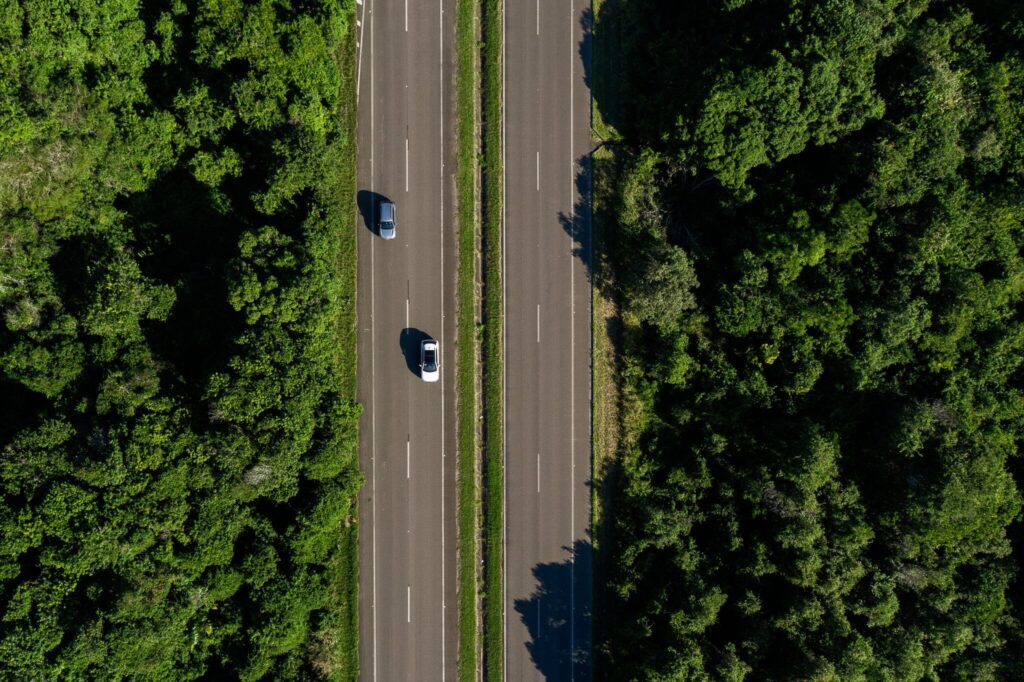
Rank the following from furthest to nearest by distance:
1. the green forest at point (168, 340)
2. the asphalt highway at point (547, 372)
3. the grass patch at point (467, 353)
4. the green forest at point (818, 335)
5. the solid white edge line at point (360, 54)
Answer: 1. the asphalt highway at point (547, 372)
2. the grass patch at point (467, 353)
3. the solid white edge line at point (360, 54)
4. the green forest at point (818, 335)
5. the green forest at point (168, 340)

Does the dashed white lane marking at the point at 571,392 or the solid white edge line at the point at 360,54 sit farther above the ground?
the solid white edge line at the point at 360,54

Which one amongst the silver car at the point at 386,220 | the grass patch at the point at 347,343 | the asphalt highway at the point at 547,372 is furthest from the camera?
the asphalt highway at the point at 547,372

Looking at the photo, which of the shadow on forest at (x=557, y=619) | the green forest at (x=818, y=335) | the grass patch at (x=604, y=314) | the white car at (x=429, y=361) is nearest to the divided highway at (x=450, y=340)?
the shadow on forest at (x=557, y=619)

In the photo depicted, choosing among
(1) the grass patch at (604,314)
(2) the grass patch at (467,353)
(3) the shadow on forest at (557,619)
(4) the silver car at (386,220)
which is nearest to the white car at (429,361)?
(2) the grass patch at (467,353)

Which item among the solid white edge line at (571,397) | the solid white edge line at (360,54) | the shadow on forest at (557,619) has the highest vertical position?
the solid white edge line at (360,54)

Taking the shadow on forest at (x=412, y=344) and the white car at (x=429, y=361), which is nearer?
the white car at (x=429, y=361)

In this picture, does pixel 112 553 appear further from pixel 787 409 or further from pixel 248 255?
pixel 787 409

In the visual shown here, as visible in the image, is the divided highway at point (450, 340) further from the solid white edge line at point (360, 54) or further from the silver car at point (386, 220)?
the silver car at point (386, 220)

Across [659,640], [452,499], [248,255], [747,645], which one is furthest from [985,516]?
[248,255]
